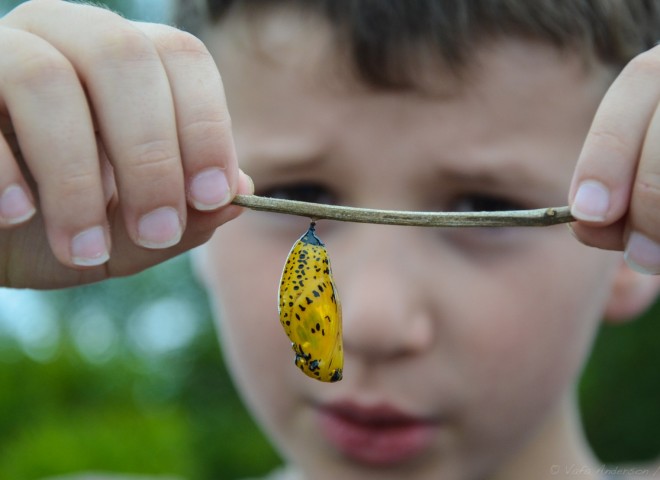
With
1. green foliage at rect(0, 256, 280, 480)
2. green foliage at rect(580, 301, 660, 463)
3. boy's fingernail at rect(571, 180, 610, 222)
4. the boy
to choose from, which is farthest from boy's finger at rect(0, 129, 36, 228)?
green foliage at rect(580, 301, 660, 463)

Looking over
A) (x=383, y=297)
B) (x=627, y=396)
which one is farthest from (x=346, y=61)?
(x=627, y=396)

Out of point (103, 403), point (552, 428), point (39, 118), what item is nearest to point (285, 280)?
point (39, 118)

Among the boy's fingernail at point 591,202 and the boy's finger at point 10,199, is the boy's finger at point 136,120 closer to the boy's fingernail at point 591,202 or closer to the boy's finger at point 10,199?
the boy's finger at point 10,199

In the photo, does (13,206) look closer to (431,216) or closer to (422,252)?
(431,216)

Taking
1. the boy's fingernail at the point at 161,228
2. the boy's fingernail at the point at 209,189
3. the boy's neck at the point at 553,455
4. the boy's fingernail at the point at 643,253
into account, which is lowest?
the boy's neck at the point at 553,455

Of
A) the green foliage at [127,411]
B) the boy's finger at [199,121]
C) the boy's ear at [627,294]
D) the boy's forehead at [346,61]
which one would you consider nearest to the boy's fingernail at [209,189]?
the boy's finger at [199,121]
